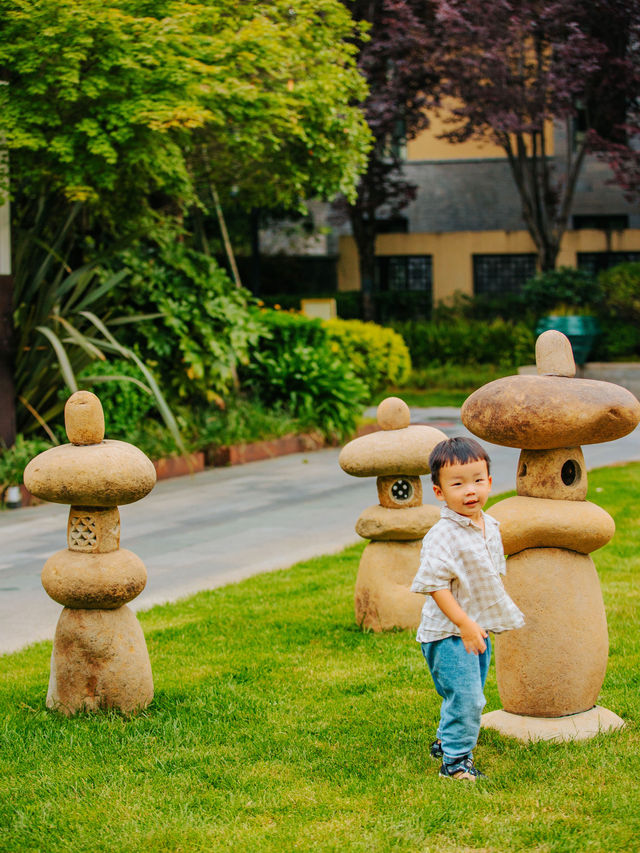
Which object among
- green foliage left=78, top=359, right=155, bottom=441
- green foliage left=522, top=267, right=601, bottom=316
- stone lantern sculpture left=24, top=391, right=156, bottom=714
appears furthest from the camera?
green foliage left=522, top=267, right=601, bottom=316

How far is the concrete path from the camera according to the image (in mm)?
6777

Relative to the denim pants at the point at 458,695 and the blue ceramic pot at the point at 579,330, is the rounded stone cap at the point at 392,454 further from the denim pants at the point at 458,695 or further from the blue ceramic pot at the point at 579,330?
the blue ceramic pot at the point at 579,330

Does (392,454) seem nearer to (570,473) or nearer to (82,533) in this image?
(570,473)

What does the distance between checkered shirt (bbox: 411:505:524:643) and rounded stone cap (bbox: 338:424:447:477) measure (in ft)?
5.52

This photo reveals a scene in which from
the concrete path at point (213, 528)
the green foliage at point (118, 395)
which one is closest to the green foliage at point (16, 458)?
the concrete path at point (213, 528)

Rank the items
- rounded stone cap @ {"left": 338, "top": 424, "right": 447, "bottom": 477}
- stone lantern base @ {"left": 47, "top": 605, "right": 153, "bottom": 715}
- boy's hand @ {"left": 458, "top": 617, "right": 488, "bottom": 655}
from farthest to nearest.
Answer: rounded stone cap @ {"left": 338, "top": 424, "right": 447, "bottom": 477} < stone lantern base @ {"left": 47, "top": 605, "right": 153, "bottom": 715} < boy's hand @ {"left": 458, "top": 617, "right": 488, "bottom": 655}

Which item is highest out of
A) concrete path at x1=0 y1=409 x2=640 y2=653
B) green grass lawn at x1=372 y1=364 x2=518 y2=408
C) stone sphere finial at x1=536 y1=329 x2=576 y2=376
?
stone sphere finial at x1=536 y1=329 x2=576 y2=376

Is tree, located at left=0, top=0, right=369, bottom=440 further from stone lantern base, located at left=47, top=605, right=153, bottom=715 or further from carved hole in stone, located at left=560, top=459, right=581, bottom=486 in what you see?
carved hole in stone, located at left=560, top=459, right=581, bottom=486

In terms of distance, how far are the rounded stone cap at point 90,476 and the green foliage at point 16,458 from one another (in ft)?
17.1

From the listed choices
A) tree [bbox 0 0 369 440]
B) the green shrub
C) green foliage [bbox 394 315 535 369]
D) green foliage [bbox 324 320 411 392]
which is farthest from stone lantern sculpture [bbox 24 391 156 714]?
green foliage [bbox 394 315 535 369]

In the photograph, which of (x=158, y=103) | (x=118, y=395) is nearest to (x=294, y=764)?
(x=158, y=103)

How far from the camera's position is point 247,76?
10797 mm

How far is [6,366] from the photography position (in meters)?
10.1

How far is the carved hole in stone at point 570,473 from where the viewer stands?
4.15 metres
